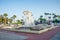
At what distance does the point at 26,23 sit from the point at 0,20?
29.8m

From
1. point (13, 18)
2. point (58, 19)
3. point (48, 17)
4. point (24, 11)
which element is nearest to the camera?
point (24, 11)

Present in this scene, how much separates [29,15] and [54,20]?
48688 millimetres

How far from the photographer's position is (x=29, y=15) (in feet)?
106

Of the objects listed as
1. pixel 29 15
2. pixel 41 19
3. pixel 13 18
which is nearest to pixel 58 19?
pixel 41 19

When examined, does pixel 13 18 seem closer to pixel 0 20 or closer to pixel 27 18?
pixel 0 20

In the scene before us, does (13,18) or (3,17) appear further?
(13,18)

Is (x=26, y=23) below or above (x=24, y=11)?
below

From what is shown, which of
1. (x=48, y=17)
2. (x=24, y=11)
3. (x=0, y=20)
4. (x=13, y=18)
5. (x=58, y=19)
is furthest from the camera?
(x=58, y=19)

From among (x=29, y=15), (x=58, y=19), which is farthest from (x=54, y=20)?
(x=29, y=15)

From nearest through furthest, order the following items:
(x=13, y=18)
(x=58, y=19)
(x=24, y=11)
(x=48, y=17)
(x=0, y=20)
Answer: (x=24, y=11) < (x=0, y=20) < (x=48, y=17) < (x=13, y=18) < (x=58, y=19)

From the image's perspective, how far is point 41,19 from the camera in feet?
257

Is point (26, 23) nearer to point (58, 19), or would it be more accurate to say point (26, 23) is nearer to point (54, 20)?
point (54, 20)

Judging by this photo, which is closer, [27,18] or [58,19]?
[27,18]

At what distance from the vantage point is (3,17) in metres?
62.7
